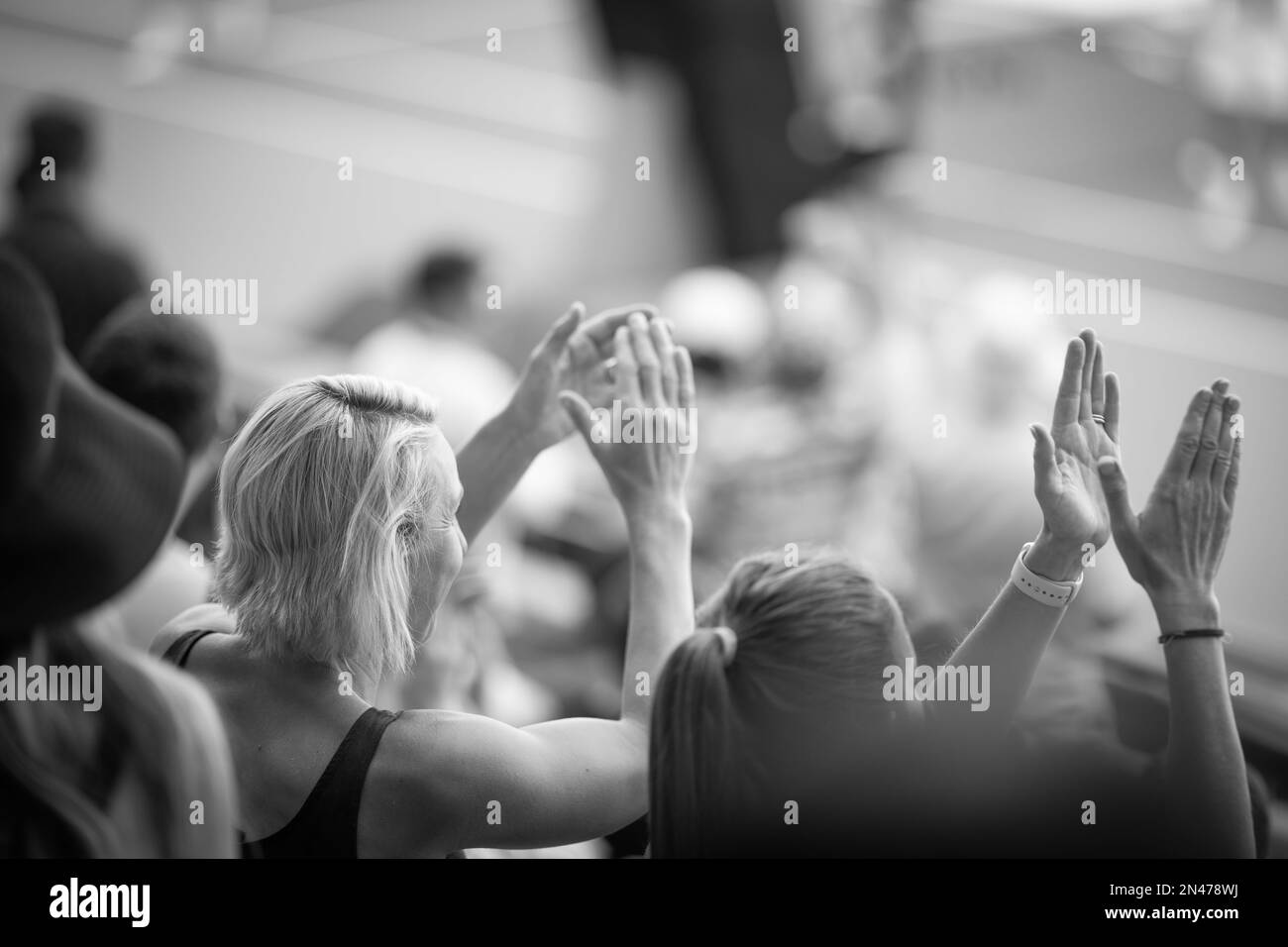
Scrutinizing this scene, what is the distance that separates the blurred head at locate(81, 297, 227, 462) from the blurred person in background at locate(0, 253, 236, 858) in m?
0.73

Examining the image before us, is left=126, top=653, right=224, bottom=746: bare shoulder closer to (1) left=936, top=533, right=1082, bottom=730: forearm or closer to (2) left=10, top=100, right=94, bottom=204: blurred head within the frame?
(1) left=936, top=533, right=1082, bottom=730: forearm

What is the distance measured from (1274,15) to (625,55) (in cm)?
311

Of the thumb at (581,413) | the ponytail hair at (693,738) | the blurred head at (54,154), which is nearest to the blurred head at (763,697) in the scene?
the ponytail hair at (693,738)

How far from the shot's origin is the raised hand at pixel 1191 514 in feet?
5.01

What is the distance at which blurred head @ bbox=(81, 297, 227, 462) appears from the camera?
2.00 m

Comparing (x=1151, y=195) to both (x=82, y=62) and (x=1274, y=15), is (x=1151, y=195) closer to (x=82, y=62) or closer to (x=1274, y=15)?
(x=1274, y=15)

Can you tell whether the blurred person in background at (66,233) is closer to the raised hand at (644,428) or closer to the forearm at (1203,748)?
the raised hand at (644,428)

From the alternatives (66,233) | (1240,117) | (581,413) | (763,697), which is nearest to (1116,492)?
(763,697)

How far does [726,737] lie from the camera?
139cm

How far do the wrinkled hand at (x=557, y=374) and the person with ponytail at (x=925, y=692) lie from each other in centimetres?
33

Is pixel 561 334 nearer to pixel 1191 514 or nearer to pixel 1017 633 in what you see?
pixel 1017 633

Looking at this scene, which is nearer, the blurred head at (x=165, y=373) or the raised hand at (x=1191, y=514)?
the raised hand at (x=1191, y=514)

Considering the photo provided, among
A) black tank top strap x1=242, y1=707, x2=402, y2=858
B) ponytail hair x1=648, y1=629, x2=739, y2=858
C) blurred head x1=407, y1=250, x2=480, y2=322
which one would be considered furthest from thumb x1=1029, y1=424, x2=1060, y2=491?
blurred head x1=407, y1=250, x2=480, y2=322
